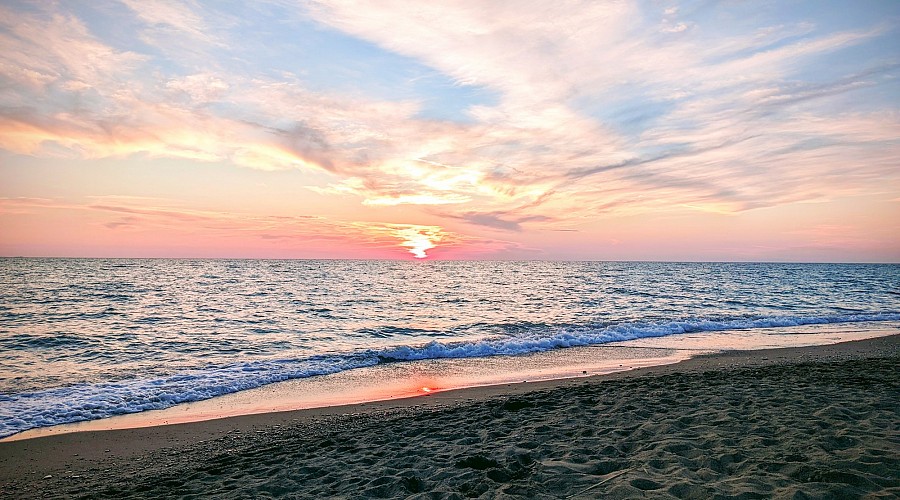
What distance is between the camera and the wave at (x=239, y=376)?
1068 centimetres

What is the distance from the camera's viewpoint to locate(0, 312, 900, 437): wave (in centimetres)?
1068

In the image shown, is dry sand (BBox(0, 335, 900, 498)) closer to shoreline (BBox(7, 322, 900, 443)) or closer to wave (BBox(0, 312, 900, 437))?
shoreline (BBox(7, 322, 900, 443))

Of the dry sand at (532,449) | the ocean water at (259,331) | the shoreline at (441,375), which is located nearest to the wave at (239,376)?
the ocean water at (259,331)

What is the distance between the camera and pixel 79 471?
7473 millimetres

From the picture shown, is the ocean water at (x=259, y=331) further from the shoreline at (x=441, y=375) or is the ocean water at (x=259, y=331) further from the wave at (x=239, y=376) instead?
the shoreline at (x=441, y=375)

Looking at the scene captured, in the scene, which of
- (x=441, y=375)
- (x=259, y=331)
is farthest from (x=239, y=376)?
(x=259, y=331)

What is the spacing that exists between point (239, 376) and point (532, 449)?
34.2ft

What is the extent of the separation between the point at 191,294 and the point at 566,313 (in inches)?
1265

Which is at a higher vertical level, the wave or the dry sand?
the dry sand

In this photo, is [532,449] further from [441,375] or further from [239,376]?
[239,376]

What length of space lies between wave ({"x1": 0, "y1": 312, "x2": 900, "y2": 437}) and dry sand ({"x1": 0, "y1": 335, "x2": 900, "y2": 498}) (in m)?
1.82

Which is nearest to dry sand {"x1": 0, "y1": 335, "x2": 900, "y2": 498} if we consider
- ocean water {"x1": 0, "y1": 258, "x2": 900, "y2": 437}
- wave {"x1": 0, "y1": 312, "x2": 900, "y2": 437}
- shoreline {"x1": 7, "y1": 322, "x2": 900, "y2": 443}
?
shoreline {"x1": 7, "y1": 322, "x2": 900, "y2": 443}

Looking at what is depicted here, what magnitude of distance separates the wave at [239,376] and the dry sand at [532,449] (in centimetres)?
182

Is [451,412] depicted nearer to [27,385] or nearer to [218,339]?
[27,385]
